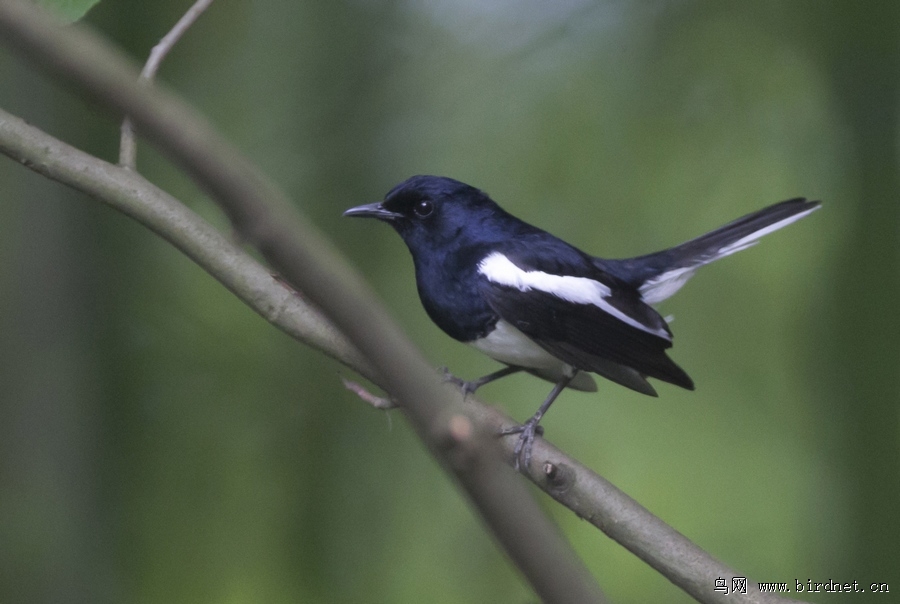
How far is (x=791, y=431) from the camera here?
3020 millimetres

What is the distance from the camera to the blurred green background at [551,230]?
2594 mm

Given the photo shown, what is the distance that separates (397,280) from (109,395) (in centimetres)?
106

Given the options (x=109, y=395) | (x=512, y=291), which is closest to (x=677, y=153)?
(x=512, y=291)

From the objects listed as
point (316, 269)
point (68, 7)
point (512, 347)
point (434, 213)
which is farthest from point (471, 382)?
point (316, 269)

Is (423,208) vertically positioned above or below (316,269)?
above

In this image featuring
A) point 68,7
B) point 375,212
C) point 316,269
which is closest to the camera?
point 316,269

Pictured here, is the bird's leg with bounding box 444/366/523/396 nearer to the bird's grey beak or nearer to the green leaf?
the bird's grey beak

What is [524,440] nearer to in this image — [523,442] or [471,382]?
[523,442]

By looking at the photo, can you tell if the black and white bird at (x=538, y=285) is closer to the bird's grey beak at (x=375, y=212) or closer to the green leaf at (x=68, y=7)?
the bird's grey beak at (x=375, y=212)

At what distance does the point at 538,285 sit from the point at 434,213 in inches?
11.8

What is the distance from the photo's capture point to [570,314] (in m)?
1.58

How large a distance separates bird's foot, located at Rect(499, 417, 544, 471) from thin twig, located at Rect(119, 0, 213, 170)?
76 cm

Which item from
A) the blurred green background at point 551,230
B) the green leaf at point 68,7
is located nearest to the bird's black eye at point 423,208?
the green leaf at point 68,7

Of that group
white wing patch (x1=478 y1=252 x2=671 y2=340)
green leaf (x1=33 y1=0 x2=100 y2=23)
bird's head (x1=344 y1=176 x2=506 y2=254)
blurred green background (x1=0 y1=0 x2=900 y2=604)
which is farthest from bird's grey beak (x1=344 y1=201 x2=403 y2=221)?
blurred green background (x1=0 y1=0 x2=900 y2=604)
